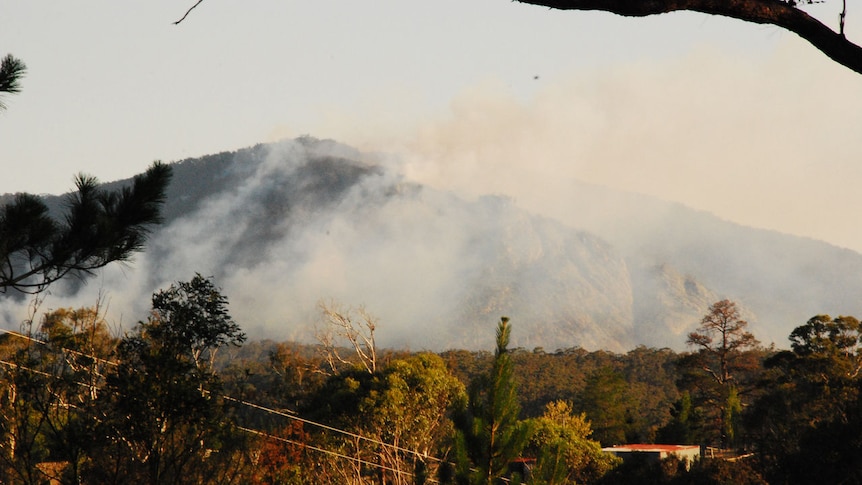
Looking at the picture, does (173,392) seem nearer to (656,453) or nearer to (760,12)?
(760,12)

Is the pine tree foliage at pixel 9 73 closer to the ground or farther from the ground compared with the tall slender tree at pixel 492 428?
farther from the ground

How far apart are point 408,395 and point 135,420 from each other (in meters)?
24.9

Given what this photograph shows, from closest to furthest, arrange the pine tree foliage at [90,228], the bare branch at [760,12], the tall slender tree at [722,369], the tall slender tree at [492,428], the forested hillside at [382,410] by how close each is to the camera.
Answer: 1. the bare branch at [760,12]
2. the pine tree foliage at [90,228]
3. the forested hillside at [382,410]
4. the tall slender tree at [492,428]
5. the tall slender tree at [722,369]

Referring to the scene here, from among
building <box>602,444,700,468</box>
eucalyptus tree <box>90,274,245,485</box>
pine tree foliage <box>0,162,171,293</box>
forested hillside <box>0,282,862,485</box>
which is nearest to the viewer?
pine tree foliage <box>0,162,171,293</box>

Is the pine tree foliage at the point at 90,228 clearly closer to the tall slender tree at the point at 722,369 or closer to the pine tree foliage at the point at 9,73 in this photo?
the pine tree foliage at the point at 9,73

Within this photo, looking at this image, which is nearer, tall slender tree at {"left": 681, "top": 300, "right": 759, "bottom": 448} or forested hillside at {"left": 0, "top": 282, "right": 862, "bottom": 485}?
forested hillside at {"left": 0, "top": 282, "right": 862, "bottom": 485}

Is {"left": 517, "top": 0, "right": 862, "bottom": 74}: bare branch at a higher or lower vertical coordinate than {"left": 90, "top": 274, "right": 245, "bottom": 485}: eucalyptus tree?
higher

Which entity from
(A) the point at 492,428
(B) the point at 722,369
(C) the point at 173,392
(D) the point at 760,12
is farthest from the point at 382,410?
(D) the point at 760,12

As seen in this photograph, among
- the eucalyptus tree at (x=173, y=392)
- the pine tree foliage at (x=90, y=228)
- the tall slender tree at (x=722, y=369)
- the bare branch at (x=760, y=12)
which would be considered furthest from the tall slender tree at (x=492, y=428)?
the tall slender tree at (x=722, y=369)

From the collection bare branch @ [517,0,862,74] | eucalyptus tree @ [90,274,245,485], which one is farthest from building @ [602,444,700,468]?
bare branch @ [517,0,862,74]

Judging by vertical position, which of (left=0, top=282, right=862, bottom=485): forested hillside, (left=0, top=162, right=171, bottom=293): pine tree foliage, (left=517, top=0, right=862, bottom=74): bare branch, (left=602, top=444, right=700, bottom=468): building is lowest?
(left=602, top=444, right=700, bottom=468): building

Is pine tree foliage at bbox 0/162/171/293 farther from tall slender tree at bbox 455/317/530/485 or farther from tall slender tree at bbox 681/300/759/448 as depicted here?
tall slender tree at bbox 681/300/759/448

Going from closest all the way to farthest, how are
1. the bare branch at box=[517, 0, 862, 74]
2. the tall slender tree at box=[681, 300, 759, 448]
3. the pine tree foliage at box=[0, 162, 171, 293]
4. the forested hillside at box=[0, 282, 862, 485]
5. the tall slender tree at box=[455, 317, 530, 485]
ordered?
the bare branch at box=[517, 0, 862, 74], the pine tree foliage at box=[0, 162, 171, 293], the forested hillside at box=[0, 282, 862, 485], the tall slender tree at box=[455, 317, 530, 485], the tall slender tree at box=[681, 300, 759, 448]

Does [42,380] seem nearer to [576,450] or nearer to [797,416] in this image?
[576,450]
